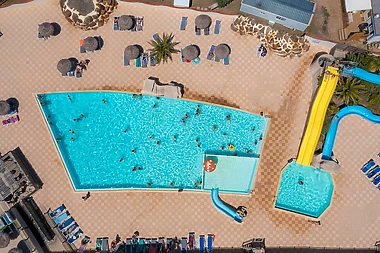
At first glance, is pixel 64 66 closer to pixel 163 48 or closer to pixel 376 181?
pixel 163 48

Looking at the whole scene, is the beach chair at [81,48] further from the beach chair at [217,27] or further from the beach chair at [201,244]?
the beach chair at [201,244]

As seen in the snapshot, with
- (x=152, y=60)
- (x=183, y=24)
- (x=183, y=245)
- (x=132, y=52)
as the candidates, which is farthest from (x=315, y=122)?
(x=132, y=52)

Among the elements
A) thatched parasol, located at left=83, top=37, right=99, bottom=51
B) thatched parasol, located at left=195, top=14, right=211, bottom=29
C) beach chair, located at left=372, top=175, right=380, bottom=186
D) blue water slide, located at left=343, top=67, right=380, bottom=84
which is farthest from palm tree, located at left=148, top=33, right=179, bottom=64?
beach chair, located at left=372, top=175, right=380, bottom=186

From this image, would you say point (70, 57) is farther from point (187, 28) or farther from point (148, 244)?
point (148, 244)

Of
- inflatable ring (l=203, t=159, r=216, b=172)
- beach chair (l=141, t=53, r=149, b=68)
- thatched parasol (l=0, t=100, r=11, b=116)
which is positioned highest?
beach chair (l=141, t=53, r=149, b=68)

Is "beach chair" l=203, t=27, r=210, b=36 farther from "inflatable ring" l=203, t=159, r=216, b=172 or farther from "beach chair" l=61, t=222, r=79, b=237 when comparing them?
"beach chair" l=61, t=222, r=79, b=237
